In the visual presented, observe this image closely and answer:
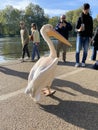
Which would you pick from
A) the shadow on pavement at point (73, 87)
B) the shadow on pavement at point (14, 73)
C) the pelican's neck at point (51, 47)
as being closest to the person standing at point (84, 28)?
the shadow on pavement at point (14, 73)

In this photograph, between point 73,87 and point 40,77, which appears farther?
point 73,87

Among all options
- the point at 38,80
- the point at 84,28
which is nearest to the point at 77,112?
the point at 38,80

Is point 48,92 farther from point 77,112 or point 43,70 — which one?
point 77,112

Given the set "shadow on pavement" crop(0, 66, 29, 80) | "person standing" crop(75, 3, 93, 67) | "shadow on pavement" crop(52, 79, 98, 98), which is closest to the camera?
"shadow on pavement" crop(52, 79, 98, 98)

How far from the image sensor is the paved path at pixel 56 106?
4758 mm

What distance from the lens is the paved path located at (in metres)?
4.76

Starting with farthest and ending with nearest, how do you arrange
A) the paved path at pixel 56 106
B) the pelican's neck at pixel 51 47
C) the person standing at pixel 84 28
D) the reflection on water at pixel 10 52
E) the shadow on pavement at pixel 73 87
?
the reflection on water at pixel 10 52 < the person standing at pixel 84 28 < the shadow on pavement at pixel 73 87 < the pelican's neck at pixel 51 47 < the paved path at pixel 56 106

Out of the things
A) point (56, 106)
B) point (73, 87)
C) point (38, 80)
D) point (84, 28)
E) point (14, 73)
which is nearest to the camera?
point (38, 80)

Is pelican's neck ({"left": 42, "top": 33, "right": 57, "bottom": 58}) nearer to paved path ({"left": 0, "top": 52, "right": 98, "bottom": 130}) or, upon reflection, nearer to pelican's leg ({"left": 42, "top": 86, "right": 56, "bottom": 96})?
pelican's leg ({"left": 42, "top": 86, "right": 56, "bottom": 96})

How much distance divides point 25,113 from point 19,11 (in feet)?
368

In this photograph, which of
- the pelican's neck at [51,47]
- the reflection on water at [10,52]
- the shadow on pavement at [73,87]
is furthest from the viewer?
the reflection on water at [10,52]

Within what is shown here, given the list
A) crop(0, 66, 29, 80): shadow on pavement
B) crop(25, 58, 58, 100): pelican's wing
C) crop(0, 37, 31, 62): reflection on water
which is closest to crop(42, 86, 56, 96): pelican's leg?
crop(25, 58, 58, 100): pelican's wing

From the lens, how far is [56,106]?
5637mm

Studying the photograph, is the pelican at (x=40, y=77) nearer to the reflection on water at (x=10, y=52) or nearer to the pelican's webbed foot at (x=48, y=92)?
the pelican's webbed foot at (x=48, y=92)
